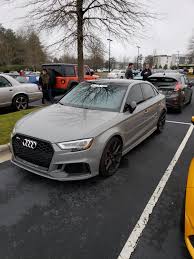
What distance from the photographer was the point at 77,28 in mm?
7723

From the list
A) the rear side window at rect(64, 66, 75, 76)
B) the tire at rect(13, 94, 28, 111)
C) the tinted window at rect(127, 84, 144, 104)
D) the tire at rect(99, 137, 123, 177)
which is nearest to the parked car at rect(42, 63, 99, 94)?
the rear side window at rect(64, 66, 75, 76)

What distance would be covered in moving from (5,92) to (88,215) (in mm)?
6220

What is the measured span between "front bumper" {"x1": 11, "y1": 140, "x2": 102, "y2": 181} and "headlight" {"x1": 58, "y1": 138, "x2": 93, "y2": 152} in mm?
49

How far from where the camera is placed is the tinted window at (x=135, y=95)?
4385 mm

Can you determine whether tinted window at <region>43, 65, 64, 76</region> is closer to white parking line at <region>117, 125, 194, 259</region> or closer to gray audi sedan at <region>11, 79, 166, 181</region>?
gray audi sedan at <region>11, 79, 166, 181</region>

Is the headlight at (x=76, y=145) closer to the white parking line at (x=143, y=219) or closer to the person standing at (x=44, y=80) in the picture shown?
the white parking line at (x=143, y=219)

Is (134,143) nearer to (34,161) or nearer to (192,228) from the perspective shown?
(34,161)

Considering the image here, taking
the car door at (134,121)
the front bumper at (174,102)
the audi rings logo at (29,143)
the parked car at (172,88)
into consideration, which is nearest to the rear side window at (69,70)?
the parked car at (172,88)

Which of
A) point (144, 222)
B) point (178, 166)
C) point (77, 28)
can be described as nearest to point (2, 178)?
point (144, 222)

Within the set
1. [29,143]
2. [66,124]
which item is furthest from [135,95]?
[29,143]

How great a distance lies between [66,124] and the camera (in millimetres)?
3389

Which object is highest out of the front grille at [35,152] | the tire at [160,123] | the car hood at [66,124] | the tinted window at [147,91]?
the tinted window at [147,91]

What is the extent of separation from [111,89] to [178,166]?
1.96 m

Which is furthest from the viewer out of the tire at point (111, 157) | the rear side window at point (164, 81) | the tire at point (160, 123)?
the rear side window at point (164, 81)
